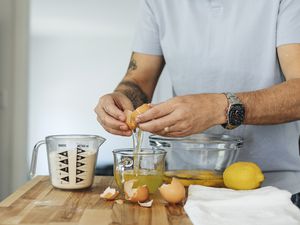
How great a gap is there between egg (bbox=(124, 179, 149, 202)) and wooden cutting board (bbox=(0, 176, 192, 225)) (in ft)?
0.04

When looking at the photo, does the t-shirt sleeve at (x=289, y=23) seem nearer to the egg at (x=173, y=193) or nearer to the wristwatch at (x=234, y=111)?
the wristwatch at (x=234, y=111)

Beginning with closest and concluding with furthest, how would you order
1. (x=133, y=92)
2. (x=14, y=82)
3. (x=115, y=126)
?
(x=115, y=126) → (x=133, y=92) → (x=14, y=82)

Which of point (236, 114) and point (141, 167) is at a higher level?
point (236, 114)

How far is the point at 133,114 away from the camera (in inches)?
39.7

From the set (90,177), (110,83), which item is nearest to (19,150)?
(110,83)

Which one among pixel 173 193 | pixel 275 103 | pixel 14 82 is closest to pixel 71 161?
pixel 173 193

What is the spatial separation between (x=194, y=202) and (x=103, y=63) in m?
1.52

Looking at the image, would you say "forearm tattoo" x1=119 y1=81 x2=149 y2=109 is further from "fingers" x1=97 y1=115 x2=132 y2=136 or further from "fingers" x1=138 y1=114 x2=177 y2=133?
"fingers" x1=138 y1=114 x2=177 y2=133

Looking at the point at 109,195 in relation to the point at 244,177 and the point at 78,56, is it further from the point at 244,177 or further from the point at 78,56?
the point at 78,56

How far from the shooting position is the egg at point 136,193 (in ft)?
2.99

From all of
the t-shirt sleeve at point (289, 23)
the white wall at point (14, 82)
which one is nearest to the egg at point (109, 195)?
the t-shirt sleeve at point (289, 23)

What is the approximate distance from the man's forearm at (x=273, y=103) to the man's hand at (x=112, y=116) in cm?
27

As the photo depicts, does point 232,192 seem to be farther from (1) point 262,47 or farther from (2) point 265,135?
(1) point 262,47

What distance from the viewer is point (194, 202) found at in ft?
2.88
